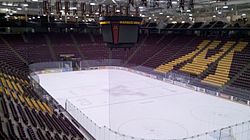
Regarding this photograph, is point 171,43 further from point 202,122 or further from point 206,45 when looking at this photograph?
point 202,122

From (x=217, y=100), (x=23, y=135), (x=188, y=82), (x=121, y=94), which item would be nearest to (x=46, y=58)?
(x=121, y=94)

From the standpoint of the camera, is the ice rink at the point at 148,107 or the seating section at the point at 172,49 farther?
the seating section at the point at 172,49

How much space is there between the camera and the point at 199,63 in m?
23.4

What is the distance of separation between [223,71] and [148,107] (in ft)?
30.8

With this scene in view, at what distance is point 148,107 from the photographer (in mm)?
14414

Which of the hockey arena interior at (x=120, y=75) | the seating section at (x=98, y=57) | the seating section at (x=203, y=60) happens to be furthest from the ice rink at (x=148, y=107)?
the seating section at (x=203, y=60)

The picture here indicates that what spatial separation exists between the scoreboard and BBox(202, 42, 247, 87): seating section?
13311mm

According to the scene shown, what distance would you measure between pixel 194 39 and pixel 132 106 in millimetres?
19701

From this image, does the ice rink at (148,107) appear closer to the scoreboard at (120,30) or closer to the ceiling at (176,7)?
the scoreboard at (120,30)

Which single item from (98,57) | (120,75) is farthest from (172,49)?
(98,57)

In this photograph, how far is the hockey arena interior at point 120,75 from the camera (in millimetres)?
9367

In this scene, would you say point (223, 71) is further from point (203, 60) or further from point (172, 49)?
point (172, 49)

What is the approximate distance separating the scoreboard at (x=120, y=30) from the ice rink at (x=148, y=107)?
4784 millimetres

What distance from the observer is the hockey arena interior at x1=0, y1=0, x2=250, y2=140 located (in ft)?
30.7
